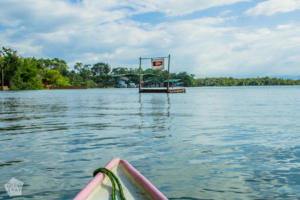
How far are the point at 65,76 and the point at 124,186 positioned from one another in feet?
381

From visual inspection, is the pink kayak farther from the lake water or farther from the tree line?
the tree line

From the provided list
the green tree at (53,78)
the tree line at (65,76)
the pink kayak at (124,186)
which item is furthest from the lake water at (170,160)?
the green tree at (53,78)

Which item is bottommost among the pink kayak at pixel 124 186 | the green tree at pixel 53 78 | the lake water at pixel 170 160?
the lake water at pixel 170 160

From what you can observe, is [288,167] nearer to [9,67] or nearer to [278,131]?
[278,131]

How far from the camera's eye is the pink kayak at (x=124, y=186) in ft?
8.39

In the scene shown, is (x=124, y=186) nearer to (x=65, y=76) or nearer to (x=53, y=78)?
(x=53, y=78)

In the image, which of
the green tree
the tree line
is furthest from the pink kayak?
the green tree

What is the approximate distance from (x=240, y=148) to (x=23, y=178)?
470 centimetres

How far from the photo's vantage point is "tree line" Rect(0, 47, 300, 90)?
73750mm

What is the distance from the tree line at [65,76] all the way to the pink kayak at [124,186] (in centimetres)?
7874

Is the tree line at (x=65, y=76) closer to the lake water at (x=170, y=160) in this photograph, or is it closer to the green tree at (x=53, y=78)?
the green tree at (x=53, y=78)

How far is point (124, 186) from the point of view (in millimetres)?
2889

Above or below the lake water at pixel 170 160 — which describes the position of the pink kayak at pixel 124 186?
above

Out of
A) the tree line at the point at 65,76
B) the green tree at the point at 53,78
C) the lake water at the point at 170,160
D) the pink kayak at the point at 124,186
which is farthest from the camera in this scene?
the green tree at the point at 53,78
